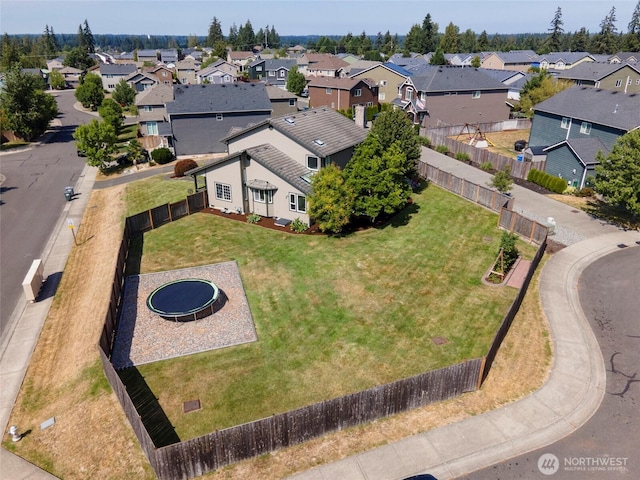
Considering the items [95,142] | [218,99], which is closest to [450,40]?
[218,99]

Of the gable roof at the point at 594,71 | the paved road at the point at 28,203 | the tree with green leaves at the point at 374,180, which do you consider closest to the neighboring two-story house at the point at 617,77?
the gable roof at the point at 594,71

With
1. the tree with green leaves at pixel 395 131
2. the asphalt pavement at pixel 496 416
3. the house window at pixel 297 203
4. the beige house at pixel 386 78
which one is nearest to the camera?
the asphalt pavement at pixel 496 416

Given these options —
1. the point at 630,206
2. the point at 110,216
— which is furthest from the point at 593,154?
the point at 110,216

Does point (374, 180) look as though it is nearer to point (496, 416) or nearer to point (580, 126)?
point (496, 416)

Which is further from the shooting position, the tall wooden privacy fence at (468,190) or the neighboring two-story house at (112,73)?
the neighboring two-story house at (112,73)

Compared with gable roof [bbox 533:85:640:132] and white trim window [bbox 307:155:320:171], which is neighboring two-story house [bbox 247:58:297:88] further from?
white trim window [bbox 307:155:320:171]

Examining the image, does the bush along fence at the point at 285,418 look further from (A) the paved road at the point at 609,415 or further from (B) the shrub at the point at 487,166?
(B) the shrub at the point at 487,166

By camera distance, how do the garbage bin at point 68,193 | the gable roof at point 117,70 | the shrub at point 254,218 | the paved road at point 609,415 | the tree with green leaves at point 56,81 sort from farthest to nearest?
the tree with green leaves at point 56,81 → the gable roof at point 117,70 → the garbage bin at point 68,193 → the shrub at point 254,218 → the paved road at point 609,415
